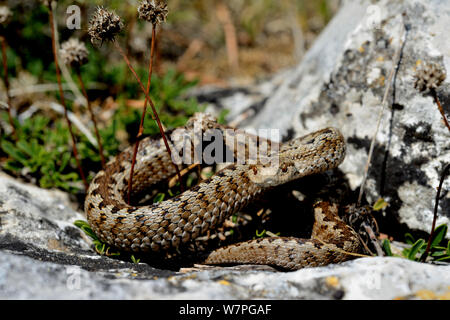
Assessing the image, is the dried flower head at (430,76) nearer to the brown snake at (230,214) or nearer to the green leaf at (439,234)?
the brown snake at (230,214)

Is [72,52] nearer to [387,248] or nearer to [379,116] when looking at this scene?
[379,116]

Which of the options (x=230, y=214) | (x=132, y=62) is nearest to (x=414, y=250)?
(x=230, y=214)

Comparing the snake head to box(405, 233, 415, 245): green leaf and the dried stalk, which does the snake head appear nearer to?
the dried stalk

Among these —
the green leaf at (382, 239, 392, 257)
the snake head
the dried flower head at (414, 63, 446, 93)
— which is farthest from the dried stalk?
the dried flower head at (414, 63, 446, 93)
